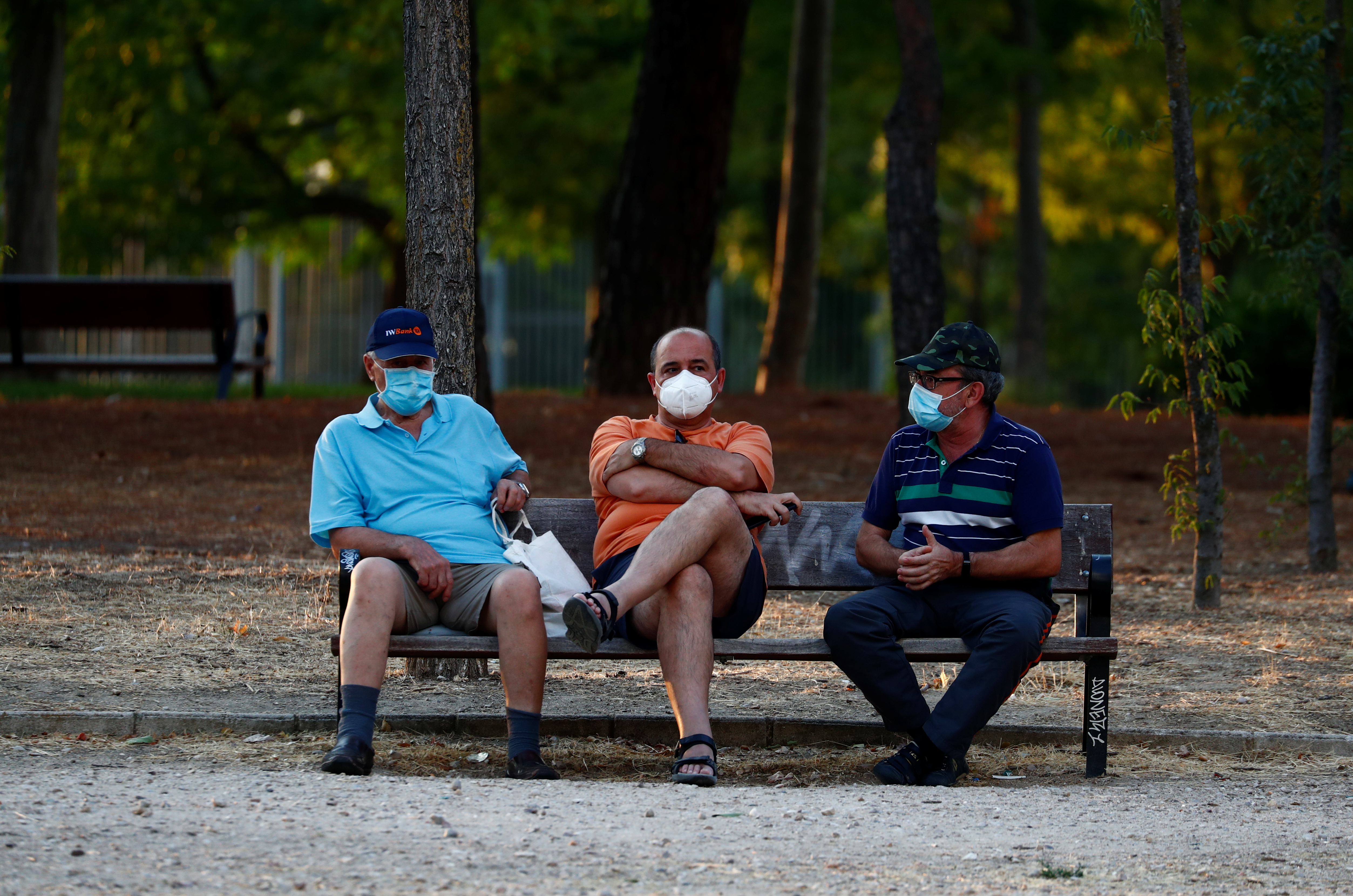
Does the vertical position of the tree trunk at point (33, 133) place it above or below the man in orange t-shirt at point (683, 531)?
above

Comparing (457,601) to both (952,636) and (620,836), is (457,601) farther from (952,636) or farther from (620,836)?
(952,636)

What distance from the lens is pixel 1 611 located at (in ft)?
22.6

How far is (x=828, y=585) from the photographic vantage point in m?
5.63

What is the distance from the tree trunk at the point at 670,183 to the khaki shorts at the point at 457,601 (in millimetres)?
8745

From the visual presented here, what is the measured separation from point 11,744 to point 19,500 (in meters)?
5.25

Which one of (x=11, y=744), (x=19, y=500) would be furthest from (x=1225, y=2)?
(x=11, y=744)

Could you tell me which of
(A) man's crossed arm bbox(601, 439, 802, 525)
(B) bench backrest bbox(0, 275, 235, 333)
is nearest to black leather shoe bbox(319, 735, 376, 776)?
(A) man's crossed arm bbox(601, 439, 802, 525)

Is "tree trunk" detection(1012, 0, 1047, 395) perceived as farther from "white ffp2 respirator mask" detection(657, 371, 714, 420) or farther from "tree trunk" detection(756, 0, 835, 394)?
"white ffp2 respirator mask" detection(657, 371, 714, 420)

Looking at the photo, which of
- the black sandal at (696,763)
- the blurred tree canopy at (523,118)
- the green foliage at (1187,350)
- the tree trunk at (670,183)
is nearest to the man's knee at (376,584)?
the black sandal at (696,763)

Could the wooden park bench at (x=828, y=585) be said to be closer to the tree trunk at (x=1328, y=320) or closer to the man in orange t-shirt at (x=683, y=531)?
the man in orange t-shirt at (x=683, y=531)

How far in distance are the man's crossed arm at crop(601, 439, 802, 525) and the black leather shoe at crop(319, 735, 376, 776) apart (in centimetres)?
119

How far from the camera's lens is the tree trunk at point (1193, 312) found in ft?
24.7

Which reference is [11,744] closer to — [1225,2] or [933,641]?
[933,641]

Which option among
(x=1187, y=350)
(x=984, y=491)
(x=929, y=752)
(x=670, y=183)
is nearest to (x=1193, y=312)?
(x=1187, y=350)
